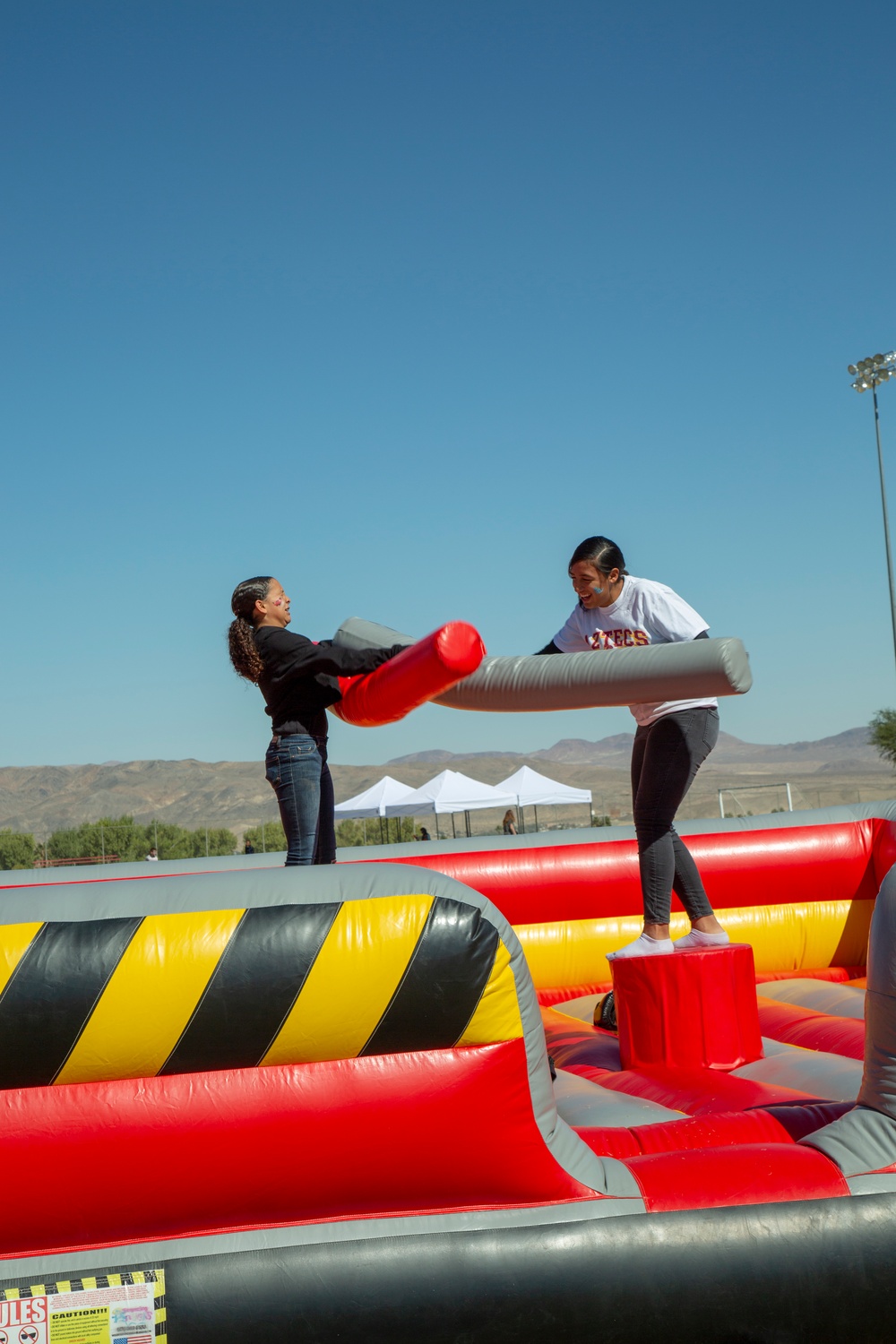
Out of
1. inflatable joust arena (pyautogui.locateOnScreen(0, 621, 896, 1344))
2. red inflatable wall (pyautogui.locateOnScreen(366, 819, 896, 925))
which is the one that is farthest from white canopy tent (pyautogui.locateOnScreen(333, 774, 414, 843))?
inflatable joust arena (pyautogui.locateOnScreen(0, 621, 896, 1344))

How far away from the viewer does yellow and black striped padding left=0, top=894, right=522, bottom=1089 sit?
1554 mm

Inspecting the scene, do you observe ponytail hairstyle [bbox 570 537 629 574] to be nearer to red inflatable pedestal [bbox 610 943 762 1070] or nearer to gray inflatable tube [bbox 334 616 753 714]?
gray inflatable tube [bbox 334 616 753 714]

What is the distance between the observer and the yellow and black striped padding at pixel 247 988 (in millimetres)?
1554

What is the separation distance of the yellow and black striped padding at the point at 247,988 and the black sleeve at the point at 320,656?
121 centimetres

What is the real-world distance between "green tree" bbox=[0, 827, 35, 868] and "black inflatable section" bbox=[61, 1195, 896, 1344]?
23.2 m

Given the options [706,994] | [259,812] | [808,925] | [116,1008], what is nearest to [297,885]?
[116,1008]

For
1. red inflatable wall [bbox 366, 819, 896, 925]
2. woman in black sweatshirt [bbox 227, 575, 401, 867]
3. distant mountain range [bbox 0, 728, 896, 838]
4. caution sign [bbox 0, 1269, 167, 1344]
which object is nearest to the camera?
caution sign [bbox 0, 1269, 167, 1344]

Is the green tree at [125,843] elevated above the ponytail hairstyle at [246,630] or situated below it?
below

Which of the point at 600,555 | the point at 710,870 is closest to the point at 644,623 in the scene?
the point at 600,555

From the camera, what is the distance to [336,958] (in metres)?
1.62

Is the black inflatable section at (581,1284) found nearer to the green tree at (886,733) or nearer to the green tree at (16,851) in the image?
the green tree at (16,851)

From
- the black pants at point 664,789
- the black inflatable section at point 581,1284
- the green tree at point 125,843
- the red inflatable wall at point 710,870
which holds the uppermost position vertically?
the black pants at point 664,789

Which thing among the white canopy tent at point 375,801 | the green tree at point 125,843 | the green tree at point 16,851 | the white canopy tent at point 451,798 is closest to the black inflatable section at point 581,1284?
the white canopy tent at point 451,798

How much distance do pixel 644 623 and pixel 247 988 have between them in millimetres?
1631
